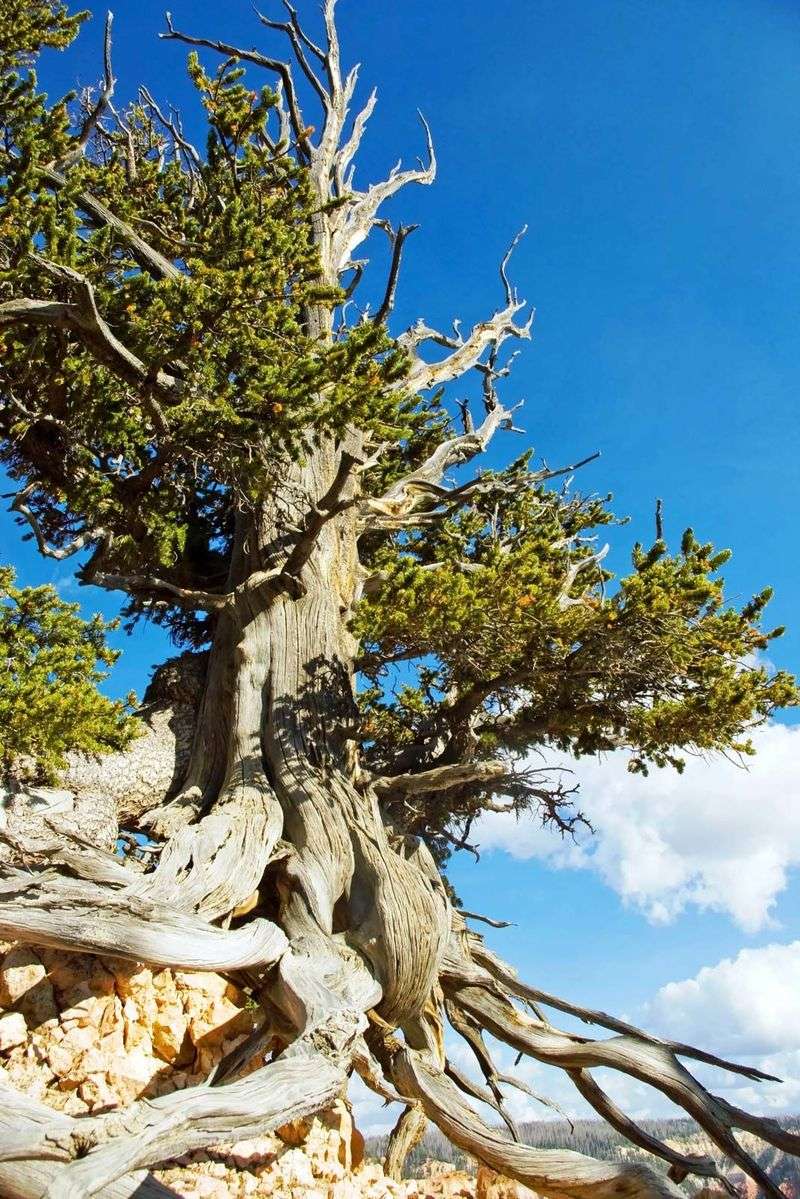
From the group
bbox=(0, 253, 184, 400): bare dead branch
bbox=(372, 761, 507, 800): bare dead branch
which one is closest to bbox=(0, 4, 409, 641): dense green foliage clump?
bbox=(0, 253, 184, 400): bare dead branch

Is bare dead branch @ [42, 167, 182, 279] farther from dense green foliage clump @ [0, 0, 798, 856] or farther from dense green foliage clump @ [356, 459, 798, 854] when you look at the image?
dense green foliage clump @ [356, 459, 798, 854]

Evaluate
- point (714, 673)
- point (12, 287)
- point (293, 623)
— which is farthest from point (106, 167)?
point (714, 673)

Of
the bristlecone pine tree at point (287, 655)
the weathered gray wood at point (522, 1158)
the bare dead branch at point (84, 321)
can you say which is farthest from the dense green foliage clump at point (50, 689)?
the weathered gray wood at point (522, 1158)

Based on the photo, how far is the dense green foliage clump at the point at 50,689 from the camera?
8000 mm

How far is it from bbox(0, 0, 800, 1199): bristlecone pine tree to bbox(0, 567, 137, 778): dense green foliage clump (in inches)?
23.7

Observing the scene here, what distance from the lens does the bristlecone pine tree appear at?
6809mm

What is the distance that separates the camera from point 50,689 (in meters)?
8.16

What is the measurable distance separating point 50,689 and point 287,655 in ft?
7.86

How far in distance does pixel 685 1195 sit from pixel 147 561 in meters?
7.56

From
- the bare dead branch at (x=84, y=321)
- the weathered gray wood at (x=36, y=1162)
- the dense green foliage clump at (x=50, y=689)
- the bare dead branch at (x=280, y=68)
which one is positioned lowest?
the weathered gray wood at (x=36, y=1162)

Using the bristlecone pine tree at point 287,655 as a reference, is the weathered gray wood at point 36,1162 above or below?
below

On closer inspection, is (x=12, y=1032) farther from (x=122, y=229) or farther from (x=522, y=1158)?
(x=122, y=229)

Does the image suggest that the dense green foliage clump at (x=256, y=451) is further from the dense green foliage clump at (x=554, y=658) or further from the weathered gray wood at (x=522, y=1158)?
the weathered gray wood at (x=522, y=1158)

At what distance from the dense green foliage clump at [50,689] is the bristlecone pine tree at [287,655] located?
1.98ft
